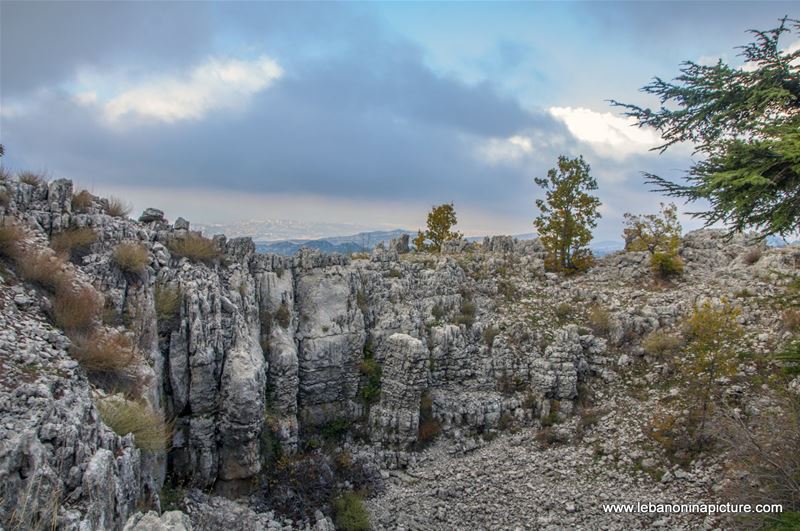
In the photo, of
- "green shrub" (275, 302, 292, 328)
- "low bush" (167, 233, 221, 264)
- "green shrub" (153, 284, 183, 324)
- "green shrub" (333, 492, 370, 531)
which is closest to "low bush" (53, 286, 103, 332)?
"green shrub" (153, 284, 183, 324)

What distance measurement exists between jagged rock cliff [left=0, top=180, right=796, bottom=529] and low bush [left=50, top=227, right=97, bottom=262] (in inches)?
7.8

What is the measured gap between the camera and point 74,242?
14562mm

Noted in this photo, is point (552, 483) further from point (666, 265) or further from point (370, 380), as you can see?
point (666, 265)

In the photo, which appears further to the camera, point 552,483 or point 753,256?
point 753,256

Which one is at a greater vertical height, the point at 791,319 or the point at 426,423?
the point at 791,319

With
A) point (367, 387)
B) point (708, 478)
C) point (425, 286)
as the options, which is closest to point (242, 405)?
point (367, 387)

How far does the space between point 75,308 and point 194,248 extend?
7407 millimetres

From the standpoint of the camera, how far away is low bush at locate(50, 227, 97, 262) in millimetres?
14188

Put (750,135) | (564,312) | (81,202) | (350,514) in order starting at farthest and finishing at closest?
1. (564,312)
2. (350,514)
3. (81,202)
4. (750,135)

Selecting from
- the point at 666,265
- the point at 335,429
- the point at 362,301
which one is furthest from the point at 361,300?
the point at 666,265

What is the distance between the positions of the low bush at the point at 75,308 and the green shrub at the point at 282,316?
9.45 meters

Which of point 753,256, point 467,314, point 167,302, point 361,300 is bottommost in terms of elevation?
point 467,314

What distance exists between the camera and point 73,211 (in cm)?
1608

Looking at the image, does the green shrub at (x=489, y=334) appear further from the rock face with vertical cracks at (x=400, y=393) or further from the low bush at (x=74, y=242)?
the low bush at (x=74, y=242)
